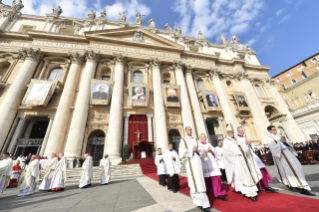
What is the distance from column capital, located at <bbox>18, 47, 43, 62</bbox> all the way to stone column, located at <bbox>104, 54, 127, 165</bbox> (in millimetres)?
7718

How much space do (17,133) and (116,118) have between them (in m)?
8.00

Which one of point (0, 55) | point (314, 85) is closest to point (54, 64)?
point (0, 55)

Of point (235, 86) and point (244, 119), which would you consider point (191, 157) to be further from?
point (235, 86)

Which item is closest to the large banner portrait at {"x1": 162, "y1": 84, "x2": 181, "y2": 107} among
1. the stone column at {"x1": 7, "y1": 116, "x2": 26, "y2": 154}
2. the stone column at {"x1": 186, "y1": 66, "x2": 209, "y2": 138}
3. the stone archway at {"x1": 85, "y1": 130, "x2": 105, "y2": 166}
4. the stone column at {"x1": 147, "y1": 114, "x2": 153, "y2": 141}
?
the stone column at {"x1": 186, "y1": 66, "x2": 209, "y2": 138}

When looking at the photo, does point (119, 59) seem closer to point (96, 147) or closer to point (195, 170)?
point (96, 147)

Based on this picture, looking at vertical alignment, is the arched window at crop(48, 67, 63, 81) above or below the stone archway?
above

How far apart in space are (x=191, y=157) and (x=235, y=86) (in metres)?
20.2

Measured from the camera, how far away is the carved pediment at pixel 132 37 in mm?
16322

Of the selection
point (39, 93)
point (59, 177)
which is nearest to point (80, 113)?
point (39, 93)

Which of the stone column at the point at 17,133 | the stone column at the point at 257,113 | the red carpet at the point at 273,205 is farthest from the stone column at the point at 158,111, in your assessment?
the stone column at the point at 257,113

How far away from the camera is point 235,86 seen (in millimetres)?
19938

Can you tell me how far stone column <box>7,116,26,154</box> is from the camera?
10733mm

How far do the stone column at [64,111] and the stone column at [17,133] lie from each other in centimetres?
263

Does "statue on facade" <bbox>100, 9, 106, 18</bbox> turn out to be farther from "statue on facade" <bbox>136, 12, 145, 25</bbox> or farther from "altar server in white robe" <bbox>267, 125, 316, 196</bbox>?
"altar server in white robe" <bbox>267, 125, 316, 196</bbox>
